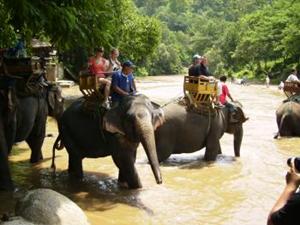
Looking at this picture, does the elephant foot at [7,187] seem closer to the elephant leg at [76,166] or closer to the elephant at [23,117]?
the elephant at [23,117]

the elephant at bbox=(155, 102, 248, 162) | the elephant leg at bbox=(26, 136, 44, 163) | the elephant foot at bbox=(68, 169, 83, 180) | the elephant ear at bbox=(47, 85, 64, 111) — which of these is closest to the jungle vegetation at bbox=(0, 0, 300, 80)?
the elephant ear at bbox=(47, 85, 64, 111)

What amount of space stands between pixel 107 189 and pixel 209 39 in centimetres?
8003

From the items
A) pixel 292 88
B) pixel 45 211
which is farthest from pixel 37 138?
pixel 292 88

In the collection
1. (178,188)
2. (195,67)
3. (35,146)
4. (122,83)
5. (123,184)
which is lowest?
(178,188)

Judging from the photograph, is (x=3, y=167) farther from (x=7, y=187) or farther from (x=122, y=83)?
(x=122, y=83)

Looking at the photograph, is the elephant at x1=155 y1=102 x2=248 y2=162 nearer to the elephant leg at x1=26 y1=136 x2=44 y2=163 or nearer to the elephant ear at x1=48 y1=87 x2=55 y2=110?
the elephant ear at x1=48 y1=87 x2=55 y2=110

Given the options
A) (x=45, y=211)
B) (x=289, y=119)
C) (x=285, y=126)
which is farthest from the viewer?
(x=285, y=126)

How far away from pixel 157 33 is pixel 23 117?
23129 mm

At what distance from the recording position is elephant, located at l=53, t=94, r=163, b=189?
7844 mm

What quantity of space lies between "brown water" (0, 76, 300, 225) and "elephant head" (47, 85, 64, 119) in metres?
1.00

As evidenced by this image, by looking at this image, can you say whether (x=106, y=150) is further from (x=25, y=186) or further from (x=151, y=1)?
(x=151, y=1)

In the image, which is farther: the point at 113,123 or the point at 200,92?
the point at 200,92

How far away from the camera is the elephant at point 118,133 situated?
7.84m

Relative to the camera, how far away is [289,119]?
14844mm
